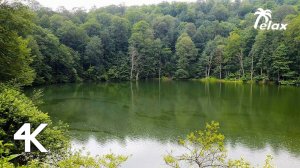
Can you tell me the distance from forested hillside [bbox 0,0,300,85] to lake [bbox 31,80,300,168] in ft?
51.8

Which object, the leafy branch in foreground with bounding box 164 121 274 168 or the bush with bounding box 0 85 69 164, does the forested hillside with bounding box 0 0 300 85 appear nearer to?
the bush with bounding box 0 85 69 164

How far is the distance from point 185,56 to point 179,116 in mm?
41382

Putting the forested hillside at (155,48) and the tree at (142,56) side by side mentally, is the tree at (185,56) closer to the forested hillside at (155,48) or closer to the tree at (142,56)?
the forested hillside at (155,48)

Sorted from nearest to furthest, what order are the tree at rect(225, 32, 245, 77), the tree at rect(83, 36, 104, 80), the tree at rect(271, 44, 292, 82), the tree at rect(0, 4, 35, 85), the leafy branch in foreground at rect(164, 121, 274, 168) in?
the leafy branch in foreground at rect(164, 121, 274, 168), the tree at rect(0, 4, 35, 85), the tree at rect(271, 44, 292, 82), the tree at rect(225, 32, 245, 77), the tree at rect(83, 36, 104, 80)

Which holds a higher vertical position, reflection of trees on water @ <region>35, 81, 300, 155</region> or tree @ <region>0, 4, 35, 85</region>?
tree @ <region>0, 4, 35, 85</region>

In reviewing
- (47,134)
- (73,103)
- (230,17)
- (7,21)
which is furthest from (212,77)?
(47,134)

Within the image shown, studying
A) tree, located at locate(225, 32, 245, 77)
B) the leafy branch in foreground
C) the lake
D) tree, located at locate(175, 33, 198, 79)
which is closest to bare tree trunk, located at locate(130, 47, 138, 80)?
tree, located at locate(175, 33, 198, 79)

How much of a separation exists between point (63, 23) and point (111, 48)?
10849 mm

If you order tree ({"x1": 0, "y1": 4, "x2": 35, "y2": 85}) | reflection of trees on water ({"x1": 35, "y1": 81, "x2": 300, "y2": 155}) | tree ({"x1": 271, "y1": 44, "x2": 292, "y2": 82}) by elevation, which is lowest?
reflection of trees on water ({"x1": 35, "y1": 81, "x2": 300, "y2": 155})

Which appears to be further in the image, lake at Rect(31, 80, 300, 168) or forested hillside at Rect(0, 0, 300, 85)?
forested hillside at Rect(0, 0, 300, 85)

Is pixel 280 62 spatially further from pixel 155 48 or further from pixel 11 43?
pixel 11 43

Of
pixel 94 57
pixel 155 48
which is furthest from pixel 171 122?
pixel 155 48

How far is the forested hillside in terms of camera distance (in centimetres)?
5450

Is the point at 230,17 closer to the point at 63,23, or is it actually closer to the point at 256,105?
the point at 63,23
